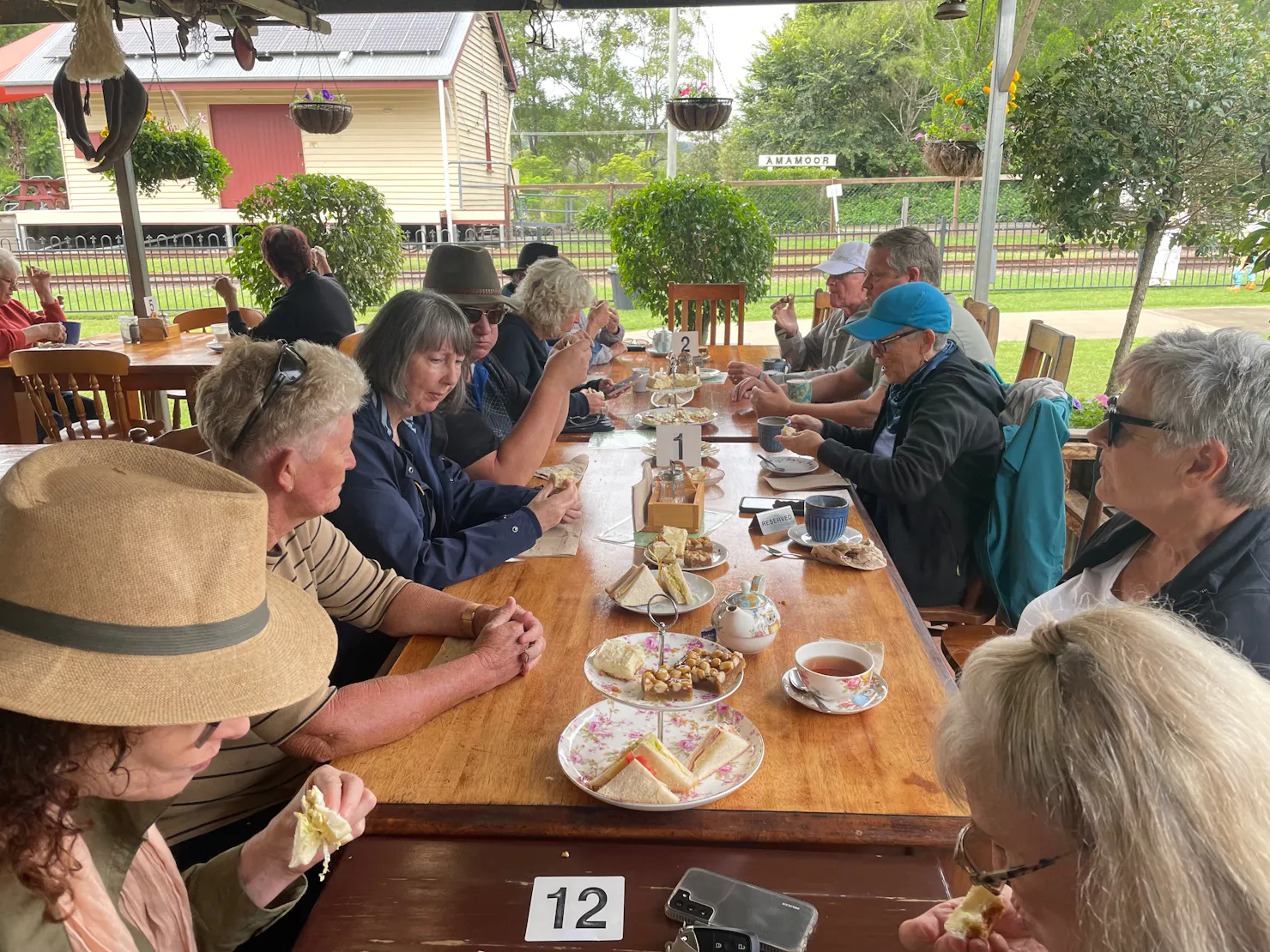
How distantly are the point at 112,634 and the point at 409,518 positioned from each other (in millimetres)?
1228

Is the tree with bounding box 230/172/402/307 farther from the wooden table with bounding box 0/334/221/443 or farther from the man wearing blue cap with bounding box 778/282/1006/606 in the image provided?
the man wearing blue cap with bounding box 778/282/1006/606

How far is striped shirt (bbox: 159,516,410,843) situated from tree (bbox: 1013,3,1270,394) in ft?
18.5

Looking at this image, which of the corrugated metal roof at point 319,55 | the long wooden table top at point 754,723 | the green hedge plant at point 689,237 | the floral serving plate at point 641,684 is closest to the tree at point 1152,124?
the green hedge plant at point 689,237

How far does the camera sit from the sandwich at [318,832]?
3.87ft

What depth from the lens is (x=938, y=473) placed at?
2719 millimetres

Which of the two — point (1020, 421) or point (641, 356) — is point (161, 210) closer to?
point (641, 356)

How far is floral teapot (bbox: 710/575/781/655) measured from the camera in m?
1.73

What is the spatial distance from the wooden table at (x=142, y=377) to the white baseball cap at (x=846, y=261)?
3.47 m

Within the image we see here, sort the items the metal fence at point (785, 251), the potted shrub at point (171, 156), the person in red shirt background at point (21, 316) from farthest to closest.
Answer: the metal fence at point (785, 251), the potted shrub at point (171, 156), the person in red shirt background at point (21, 316)

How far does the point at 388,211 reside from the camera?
8570mm

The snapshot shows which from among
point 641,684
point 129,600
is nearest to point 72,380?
point 641,684

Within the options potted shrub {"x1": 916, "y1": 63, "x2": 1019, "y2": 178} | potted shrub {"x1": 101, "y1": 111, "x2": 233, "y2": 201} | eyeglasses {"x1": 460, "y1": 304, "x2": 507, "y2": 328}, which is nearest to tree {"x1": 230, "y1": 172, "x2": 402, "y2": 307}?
potted shrub {"x1": 101, "y1": 111, "x2": 233, "y2": 201}

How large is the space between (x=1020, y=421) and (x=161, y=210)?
16431 mm

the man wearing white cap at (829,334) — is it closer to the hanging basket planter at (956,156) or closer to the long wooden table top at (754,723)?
the hanging basket planter at (956,156)
